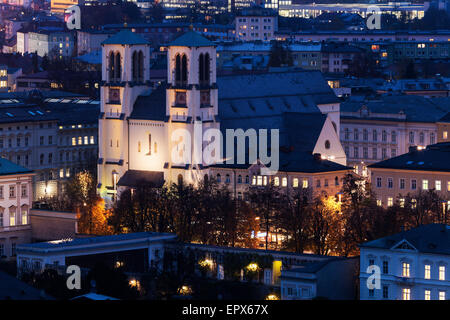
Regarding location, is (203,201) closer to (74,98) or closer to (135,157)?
(135,157)

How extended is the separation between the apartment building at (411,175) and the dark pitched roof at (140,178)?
49.6ft

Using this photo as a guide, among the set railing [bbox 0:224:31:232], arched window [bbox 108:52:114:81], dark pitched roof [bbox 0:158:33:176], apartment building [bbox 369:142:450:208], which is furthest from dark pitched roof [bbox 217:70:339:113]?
railing [bbox 0:224:31:232]

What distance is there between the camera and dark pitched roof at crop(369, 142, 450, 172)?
14200cm

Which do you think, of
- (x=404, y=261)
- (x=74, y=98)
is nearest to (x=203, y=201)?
(x=404, y=261)

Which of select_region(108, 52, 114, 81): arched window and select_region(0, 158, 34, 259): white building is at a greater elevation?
select_region(108, 52, 114, 81): arched window

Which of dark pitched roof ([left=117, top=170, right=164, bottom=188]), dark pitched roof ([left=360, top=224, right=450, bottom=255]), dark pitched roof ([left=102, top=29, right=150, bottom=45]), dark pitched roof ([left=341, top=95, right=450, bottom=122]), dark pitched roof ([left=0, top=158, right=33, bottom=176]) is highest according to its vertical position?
dark pitched roof ([left=102, top=29, right=150, bottom=45])

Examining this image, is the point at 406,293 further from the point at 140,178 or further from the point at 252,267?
the point at 140,178

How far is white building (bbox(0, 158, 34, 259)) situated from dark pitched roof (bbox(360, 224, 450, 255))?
3170 cm

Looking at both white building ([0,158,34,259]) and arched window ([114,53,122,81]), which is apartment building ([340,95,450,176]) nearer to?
arched window ([114,53,122,81])

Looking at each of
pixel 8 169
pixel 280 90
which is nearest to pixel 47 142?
pixel 280 90

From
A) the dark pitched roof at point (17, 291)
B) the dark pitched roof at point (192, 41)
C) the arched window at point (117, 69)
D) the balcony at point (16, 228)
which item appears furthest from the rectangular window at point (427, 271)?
the arched window at point (117, 69)

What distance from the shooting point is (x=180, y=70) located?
14775 centimetres

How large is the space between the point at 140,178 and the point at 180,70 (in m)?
8.19

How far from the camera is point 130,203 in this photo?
5404 inches
